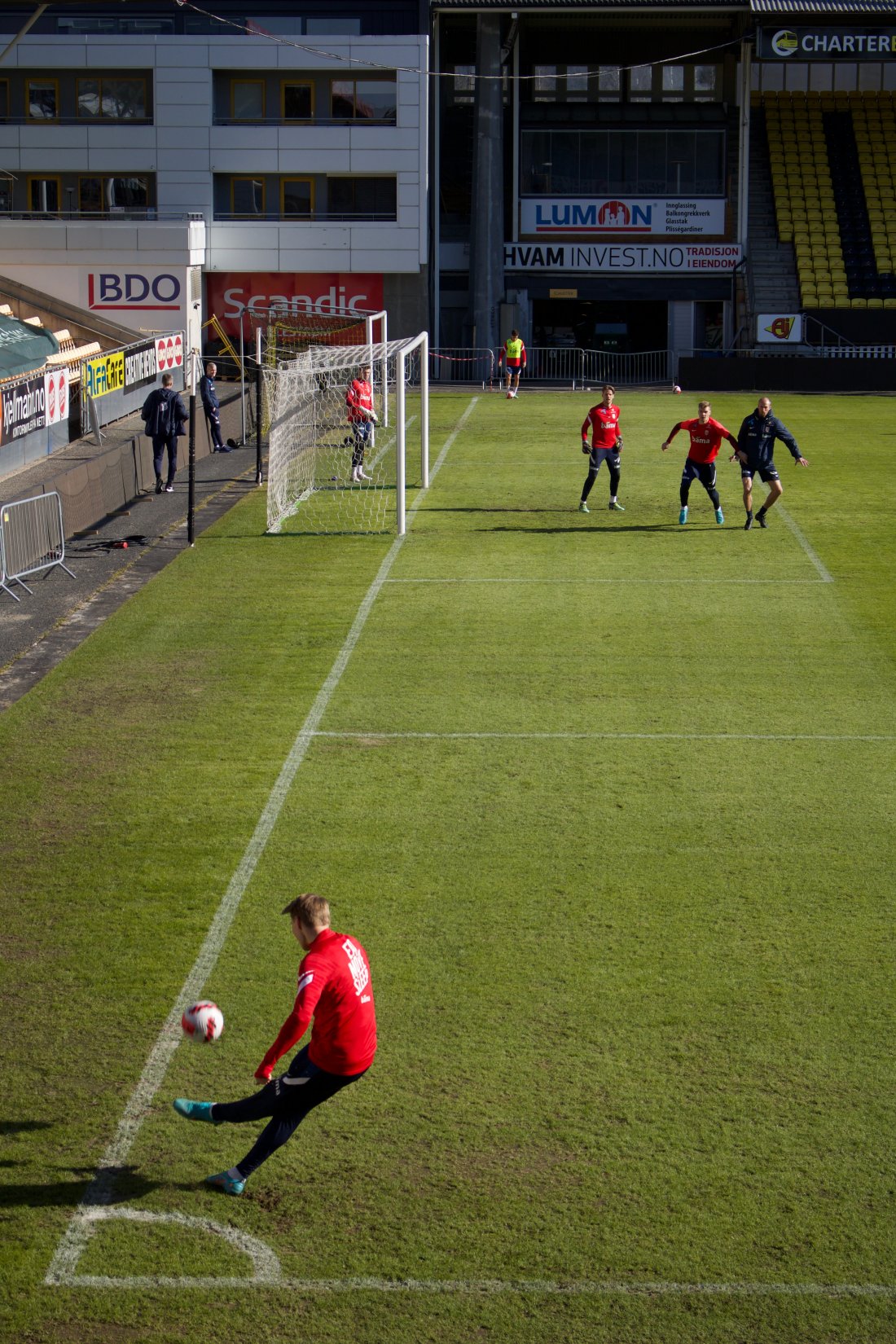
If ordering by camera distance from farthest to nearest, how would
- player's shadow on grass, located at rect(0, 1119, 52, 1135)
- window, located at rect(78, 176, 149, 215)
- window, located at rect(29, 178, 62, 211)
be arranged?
1. window, located at rect(29, 178, 62, 211)
2. window, located at rect(78, 176, 149, 215)
3. player's shadow on grass, located at rect(0, 1119, 52, 1135)

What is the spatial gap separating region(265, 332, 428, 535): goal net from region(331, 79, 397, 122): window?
20.6 m

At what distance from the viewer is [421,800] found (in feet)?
42.0

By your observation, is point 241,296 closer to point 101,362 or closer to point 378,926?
point 101,362

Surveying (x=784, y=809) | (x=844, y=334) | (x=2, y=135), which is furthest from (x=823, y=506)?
(x=2, y=135)

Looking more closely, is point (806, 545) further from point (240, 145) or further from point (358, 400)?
point (240, 145)

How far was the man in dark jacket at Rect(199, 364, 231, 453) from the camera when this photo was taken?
103 ft

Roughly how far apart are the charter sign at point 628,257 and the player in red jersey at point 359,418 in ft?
88.1

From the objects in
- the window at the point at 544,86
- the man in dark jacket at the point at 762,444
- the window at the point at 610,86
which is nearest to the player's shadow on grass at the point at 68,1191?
the man in dark jacket at the point at 762,444

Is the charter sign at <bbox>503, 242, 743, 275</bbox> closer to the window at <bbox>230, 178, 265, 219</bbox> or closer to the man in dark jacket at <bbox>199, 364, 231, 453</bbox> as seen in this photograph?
the window at <bbox>230, 178, 265, 219</bbox>

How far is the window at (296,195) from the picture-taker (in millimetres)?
51375

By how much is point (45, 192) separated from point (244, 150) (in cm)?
703

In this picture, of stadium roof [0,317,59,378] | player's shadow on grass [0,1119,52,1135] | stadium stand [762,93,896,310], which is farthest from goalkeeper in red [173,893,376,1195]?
stadium stand [762,93,896,310]

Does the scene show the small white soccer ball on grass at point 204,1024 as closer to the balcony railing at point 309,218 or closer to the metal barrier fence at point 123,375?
the metal barrier fence at point 123,375

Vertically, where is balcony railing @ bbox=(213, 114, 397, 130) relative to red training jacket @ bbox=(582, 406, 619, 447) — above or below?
above
